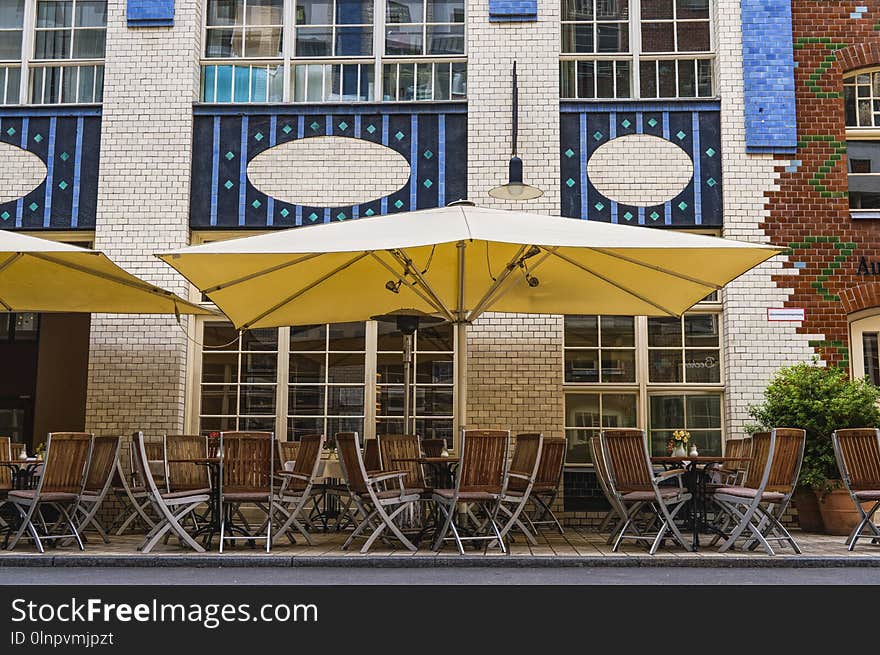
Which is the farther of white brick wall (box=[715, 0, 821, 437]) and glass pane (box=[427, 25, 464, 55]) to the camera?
glass pane (box=[427, 25, 464, 55])

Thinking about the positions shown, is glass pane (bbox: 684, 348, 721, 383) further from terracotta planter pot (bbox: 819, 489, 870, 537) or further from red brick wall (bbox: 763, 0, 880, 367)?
terracotta planter pot (bbox: 819, 489, 870, 537)

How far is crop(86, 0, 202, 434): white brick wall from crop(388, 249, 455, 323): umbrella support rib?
368 centimetres

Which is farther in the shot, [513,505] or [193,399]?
[193,399]

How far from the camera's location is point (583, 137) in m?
12.2

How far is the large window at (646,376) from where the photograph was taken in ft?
39.4

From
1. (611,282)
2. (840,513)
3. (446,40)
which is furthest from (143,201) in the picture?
(840,513)

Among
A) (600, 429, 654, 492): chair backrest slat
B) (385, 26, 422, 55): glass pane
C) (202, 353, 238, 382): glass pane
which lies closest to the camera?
(600, 429, 654, 492): chair backrest slat

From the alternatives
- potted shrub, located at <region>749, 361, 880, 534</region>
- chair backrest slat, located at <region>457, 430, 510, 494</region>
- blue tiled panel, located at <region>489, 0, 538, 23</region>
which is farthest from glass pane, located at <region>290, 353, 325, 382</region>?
potted shrub, located at <region>749, 361, 880, 534</region>

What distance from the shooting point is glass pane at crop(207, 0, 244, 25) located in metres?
12.9

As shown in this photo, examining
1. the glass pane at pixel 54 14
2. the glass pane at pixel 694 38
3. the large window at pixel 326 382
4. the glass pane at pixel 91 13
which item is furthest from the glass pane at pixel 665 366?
the glass pane at pixel 54 14

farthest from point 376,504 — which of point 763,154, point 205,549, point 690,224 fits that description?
point 763,154

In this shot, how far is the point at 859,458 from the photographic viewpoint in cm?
958

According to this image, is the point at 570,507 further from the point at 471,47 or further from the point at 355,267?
the point at 471,47
